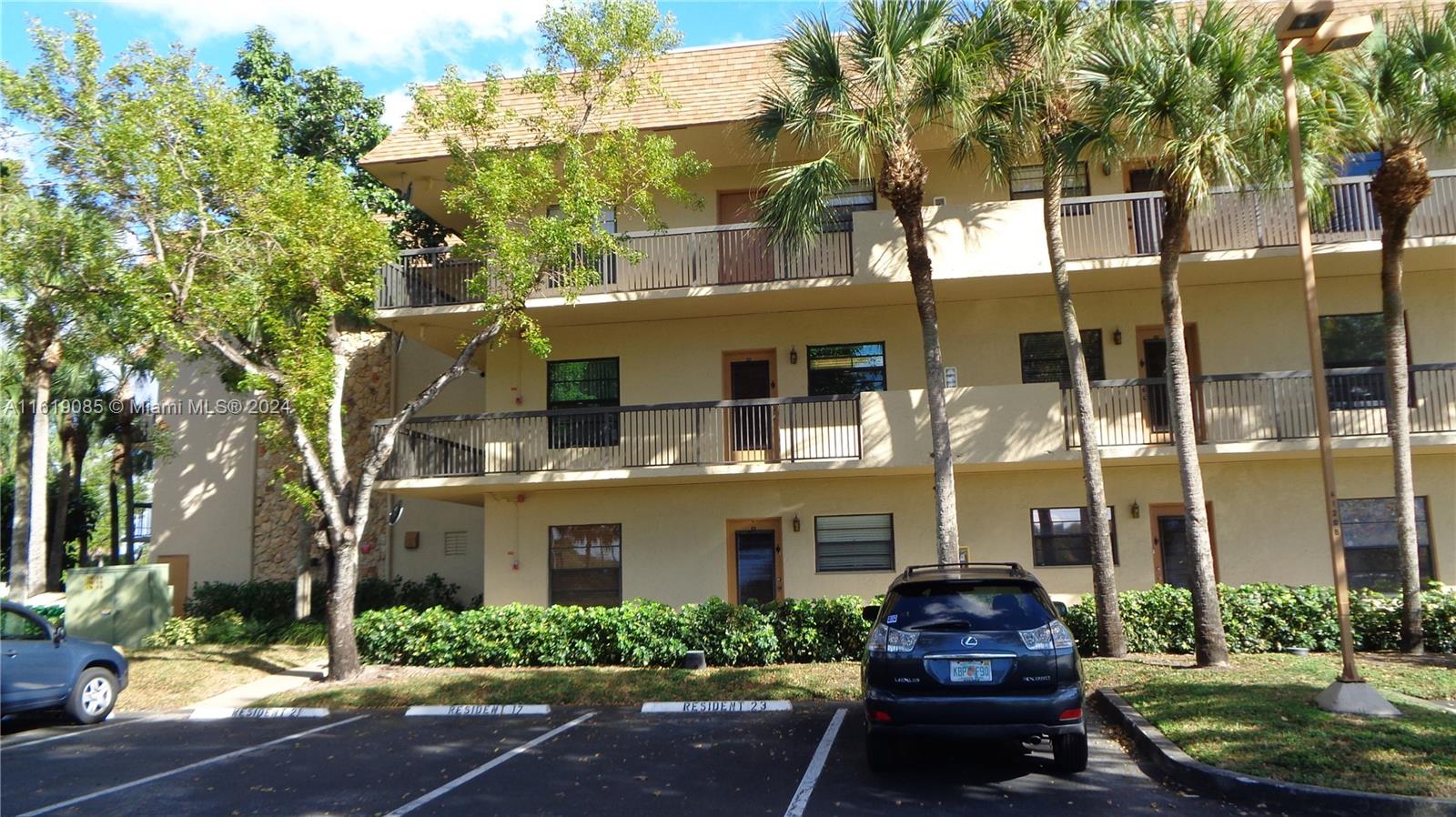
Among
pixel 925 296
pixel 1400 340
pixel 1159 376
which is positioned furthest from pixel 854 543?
pixel 1400 340

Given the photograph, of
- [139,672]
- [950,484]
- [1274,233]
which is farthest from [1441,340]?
[139,672]

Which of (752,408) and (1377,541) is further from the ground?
(752,408)

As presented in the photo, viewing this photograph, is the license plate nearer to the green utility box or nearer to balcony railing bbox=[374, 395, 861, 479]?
balcony railing bbox=[374, 395, 861, 479]

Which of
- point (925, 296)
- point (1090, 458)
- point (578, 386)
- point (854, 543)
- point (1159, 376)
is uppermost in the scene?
point (925, 296)

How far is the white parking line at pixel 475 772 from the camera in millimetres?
7477

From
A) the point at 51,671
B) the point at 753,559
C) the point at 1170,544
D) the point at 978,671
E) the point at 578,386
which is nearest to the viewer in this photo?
the point at 978,671

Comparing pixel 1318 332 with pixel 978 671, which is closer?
pixel 978 671

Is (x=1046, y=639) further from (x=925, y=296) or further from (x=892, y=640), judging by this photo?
(x=925, y=296)

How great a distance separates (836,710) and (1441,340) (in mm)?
12857

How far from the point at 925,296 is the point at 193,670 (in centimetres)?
1249

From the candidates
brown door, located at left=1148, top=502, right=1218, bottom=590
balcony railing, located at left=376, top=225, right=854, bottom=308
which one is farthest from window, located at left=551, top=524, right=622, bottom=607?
brown door, located at left=1148, top=502, right=1218, bottom=590

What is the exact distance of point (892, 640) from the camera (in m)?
7.71

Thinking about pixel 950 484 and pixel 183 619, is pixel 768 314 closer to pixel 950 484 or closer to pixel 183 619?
pixel 950 484

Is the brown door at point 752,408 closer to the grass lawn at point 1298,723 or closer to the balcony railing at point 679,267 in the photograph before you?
the balcony railing at point 679,267
